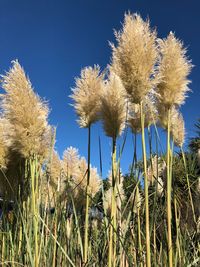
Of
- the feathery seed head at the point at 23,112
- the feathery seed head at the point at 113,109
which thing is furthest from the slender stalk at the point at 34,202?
the feathery seed head at the point at 113,109

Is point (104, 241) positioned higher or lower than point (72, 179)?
lower

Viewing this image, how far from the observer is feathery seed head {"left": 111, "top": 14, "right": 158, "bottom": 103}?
2.48 metres

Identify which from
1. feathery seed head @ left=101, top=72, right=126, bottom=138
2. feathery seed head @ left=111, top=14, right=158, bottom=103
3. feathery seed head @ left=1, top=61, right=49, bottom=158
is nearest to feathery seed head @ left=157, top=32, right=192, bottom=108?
feathery seed head @ left=111, top=14, right=158, bottom=103

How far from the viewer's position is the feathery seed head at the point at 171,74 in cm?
268

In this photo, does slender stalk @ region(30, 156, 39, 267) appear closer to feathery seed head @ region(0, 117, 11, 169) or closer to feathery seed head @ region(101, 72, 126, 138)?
feathery seed head @ region(0, 117, 11, 169)

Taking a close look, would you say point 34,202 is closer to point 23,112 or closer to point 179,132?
point 23,112

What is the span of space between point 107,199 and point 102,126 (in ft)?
3.66

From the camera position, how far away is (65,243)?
355cm

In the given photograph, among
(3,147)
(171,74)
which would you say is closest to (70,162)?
(3,147)

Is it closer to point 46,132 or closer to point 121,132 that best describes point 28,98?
point 46,132

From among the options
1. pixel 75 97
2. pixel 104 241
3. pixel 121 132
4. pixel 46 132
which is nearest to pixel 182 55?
pixel 121 132

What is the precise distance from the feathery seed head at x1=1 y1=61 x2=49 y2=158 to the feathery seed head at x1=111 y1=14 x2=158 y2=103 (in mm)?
872

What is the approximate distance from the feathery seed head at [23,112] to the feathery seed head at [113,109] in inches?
21.4

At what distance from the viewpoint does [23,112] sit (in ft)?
9.96
